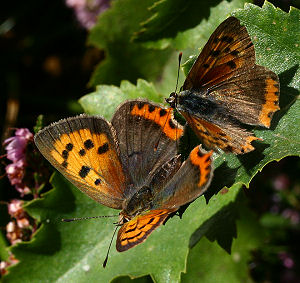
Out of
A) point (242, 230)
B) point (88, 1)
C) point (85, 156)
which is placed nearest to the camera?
point (85, 156)

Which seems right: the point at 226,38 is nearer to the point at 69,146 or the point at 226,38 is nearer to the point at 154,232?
the point at 69,146

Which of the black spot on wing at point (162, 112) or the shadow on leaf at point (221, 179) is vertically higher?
the black spot on wing at point (162, 112)

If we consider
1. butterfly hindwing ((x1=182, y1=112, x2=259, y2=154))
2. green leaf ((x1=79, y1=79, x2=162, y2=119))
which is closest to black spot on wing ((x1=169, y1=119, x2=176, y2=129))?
butterfly hindwing ((x1=182, y1=112, x2=259, y2=154))

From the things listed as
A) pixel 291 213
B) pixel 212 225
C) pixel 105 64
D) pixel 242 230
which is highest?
pixel 105 64

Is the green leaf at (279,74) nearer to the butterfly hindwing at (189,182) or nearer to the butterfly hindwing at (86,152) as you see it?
the butterfly hindwing at (189,182)

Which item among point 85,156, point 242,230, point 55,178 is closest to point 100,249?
point 55,178

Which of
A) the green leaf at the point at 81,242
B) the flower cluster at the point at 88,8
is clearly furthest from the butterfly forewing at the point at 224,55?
the flower cluster at the point at 88,8

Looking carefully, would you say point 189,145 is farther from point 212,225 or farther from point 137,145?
point 212,225
